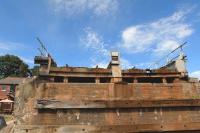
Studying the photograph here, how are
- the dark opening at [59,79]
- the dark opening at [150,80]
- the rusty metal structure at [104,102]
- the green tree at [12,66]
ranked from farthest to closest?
the green tree at [12,66]
the dark opening at [150,80]
the dark opening at [59,79]
the rusty metal structure at [104,102]

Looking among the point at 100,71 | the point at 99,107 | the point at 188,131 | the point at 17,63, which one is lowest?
the point at 188,131

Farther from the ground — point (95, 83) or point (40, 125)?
point (95, 83)

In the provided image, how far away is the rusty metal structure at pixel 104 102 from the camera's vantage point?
9008 millimetres

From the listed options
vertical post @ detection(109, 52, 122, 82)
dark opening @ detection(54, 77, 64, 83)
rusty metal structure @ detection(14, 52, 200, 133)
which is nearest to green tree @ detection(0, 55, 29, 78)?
dark opening @ detection(54, 77, 64, 83)

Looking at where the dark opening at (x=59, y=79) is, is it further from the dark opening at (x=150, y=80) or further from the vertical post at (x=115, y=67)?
the dark opening at (x=150, y=80)

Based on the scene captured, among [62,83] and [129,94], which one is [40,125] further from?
[129,94]

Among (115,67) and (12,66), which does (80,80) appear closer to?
(115,67)

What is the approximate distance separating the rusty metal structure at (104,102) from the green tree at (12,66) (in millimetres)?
47109

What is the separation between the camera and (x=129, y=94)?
9727mm

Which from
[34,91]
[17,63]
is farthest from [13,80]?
[34,91]

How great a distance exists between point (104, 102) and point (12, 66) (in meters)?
49.9

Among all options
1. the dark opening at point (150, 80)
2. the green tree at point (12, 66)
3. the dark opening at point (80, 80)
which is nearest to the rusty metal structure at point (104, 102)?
the dark opening at point (80, 80)

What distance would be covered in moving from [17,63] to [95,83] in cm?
4916

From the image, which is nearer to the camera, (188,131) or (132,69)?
(188,131)
